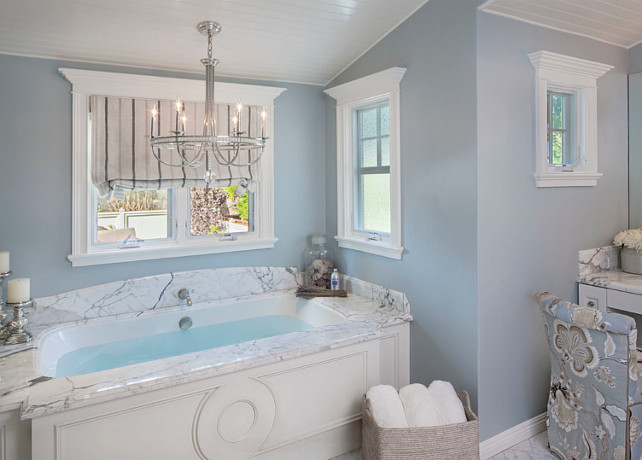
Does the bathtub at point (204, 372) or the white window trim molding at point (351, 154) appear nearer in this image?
the bathtub at point (204, 372)

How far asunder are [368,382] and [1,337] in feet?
6.55

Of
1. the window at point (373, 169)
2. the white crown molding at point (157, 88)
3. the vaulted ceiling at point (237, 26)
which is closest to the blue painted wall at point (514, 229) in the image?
the vaulted ceiling at point (237, 26)

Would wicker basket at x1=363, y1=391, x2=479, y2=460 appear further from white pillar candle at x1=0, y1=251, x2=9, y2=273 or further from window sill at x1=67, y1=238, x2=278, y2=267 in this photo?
white pillar candle at x1=0, y1=251, x2=9, y2=273

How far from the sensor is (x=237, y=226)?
3381mm

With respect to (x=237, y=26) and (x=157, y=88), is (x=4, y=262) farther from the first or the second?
(x=237, y=26)

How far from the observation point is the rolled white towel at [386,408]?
212 cm

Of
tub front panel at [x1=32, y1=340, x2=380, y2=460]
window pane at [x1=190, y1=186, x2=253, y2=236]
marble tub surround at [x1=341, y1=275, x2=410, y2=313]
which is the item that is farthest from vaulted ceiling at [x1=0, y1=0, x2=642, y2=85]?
tub front panel at [x1=32, y1=340, x2=380, y2=460]

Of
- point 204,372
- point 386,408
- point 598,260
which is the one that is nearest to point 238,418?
point 204,372

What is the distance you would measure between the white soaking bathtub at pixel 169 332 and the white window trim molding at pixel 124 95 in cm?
40

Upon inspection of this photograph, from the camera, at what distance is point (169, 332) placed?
9.61ft

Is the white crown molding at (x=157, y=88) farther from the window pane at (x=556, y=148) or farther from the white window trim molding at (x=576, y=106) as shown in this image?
the window pane at (x=556, y=148)

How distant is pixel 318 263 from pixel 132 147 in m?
1.55

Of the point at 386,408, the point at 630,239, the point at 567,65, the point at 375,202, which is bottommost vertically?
the point at 386,408

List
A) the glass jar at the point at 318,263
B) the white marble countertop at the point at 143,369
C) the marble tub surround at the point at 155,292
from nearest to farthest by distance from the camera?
the white marble countertop at the point at 143,369 < the marble tub surround at the point at 155,292 < the glass jar at the point at 318,263
